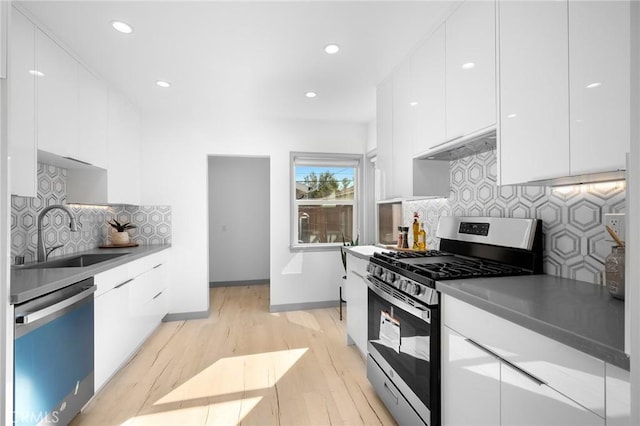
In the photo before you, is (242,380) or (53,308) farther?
(242,380)

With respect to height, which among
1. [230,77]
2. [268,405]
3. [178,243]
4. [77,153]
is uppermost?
[230,77]

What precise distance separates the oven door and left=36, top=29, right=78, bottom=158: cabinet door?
2.29 metres

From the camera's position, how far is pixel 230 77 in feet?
8.82

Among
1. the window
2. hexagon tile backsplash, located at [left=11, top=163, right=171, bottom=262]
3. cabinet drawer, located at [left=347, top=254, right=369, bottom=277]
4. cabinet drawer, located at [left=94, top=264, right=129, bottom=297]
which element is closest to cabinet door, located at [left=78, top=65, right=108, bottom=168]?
hexagon tile backsplash, located at [left=11, top=163, right=171, bottom=262]

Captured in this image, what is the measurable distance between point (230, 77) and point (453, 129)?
6.13 feet

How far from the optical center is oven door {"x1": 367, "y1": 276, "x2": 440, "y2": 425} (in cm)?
146

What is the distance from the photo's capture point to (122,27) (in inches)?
76.7

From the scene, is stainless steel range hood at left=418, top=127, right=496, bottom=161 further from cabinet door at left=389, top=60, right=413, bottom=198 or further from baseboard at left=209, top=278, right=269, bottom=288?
baseboard at left=209, top=278, right=269, bottom=288

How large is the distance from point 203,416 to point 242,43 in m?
2.39

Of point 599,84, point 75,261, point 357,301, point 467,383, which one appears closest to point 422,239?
point 357,301

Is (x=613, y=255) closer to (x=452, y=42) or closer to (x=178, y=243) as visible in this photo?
(x=452, y=42)

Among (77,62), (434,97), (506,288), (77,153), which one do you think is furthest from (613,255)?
(77,62)

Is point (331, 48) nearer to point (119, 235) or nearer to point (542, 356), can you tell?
point (542, 356)

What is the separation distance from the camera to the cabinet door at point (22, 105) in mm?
1744
